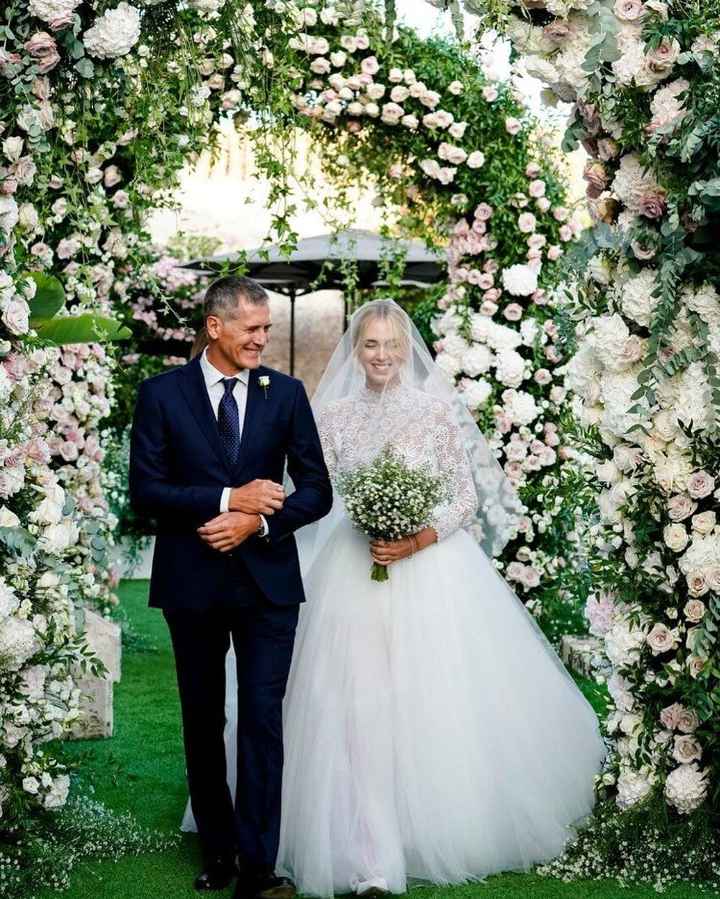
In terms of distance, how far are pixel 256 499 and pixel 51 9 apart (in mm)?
1598

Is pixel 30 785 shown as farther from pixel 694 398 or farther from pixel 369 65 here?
pixel 369 65

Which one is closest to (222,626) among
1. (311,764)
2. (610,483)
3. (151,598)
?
(151,598)

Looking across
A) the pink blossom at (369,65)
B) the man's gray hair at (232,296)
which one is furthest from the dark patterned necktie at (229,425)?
the pink blossom at (369,65)

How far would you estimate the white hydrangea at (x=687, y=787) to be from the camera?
14.3 ft

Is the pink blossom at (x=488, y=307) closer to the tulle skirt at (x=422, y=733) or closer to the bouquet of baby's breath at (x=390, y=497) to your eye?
the tulle skirt at (x=422, y=733)

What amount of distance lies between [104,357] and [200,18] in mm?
2850

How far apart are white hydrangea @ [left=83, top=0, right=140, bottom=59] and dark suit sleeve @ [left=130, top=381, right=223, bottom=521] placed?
1095 millimetres

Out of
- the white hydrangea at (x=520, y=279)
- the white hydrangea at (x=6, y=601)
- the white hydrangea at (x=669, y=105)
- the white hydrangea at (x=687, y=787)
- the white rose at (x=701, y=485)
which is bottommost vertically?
the white hydrangea at (x=687, y=787)

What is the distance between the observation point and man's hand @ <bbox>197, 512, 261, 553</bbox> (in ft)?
13.8

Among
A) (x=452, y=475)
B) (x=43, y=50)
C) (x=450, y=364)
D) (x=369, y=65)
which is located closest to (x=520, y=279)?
(x=450, y=364)

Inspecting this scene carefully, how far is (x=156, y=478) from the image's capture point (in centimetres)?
435

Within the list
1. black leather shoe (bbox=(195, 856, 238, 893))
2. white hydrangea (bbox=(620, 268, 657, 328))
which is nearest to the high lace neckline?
white hydrangea (bbox=(620, 268, 657, 328))

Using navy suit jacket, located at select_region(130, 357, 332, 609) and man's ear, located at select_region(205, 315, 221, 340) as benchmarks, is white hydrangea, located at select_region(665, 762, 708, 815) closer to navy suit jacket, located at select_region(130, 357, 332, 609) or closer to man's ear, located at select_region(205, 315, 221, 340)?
navy suit jacket, located at select_region(130, 357, 332, 609)

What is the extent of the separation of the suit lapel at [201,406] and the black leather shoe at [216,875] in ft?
4.46
